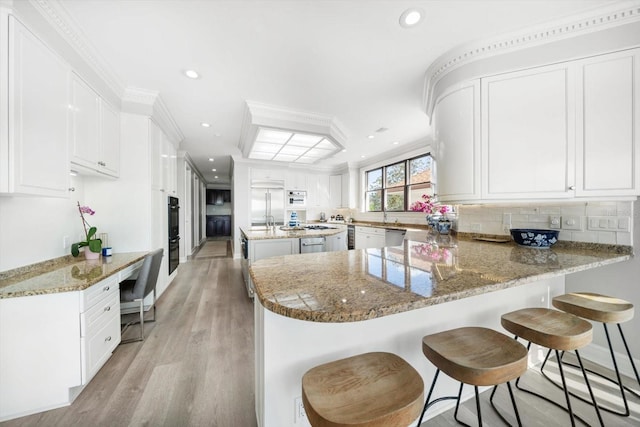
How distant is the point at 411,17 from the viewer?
1.62m

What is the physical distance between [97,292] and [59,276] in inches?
10.9

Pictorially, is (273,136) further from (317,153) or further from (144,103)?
(144,103)

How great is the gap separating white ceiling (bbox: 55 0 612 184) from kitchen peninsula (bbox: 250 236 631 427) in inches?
66.4

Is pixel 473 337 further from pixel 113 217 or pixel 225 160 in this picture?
pixel 225 160

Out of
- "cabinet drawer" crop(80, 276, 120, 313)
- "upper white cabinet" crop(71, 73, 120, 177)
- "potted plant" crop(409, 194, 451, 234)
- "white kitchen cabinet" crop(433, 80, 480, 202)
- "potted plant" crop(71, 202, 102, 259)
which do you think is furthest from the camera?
"potted plant" crop(409, 194, 451, 234)

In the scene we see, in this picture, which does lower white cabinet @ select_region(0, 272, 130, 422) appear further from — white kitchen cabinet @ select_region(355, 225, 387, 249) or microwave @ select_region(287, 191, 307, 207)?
microwave @ select_region(287, 191, 307, 207)

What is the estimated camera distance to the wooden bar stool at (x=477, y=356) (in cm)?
83

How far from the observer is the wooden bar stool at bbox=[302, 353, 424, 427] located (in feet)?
2.18

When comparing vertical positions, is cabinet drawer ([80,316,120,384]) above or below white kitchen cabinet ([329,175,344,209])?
below

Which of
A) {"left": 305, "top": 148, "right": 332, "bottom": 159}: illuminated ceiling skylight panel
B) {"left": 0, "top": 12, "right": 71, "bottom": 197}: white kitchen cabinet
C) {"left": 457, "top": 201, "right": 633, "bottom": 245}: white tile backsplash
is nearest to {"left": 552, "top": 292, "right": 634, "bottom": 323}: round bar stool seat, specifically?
{"left": 457, "top": 201, "right": 633, "bottom": 245}: white tile backsplash

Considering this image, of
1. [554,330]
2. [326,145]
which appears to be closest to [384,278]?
[554,330]

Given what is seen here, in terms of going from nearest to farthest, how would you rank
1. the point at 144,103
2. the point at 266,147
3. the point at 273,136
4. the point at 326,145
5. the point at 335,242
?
the point at 144,103, the point at 273,136, the point at 335,242, the point at 326,145, the point at 266,147

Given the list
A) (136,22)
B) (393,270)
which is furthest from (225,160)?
(393,270)

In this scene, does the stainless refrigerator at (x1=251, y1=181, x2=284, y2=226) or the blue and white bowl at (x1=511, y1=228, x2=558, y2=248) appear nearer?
the blue and white bowl at (x1=511, y1=228, x2=558, y2=248)
